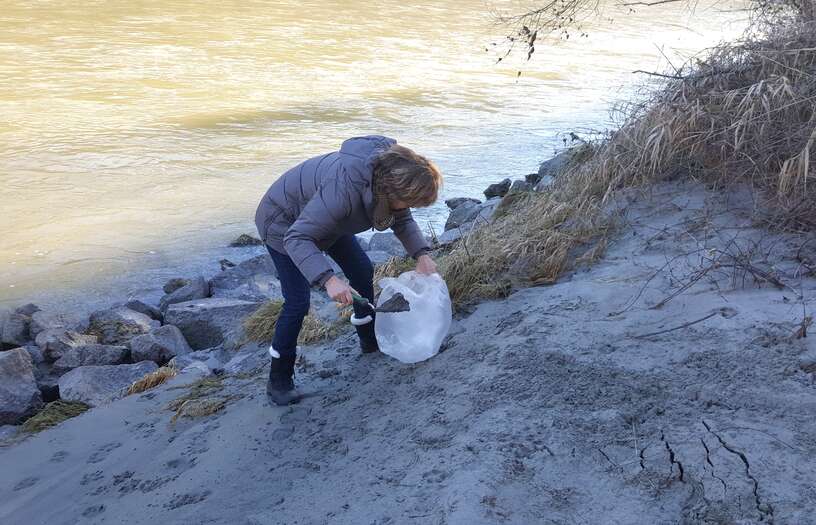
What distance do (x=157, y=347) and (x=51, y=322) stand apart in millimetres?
1115

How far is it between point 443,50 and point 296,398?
1500 centimetres

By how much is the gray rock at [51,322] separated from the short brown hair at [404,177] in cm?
371

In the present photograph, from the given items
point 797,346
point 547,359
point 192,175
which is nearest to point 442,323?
point 547,359

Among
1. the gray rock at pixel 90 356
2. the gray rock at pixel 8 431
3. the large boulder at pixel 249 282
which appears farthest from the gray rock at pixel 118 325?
the gray rock at pixel 8 431

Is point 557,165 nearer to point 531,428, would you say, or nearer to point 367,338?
point 367,338

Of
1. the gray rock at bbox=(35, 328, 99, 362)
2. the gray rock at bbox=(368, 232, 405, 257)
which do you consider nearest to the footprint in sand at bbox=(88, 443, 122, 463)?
the gray rock at bbox=(35, 328, 99, 362)

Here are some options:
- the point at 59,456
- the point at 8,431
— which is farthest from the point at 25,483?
the point at 8,431

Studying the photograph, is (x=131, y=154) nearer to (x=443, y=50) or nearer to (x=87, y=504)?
(x=87, y=504)

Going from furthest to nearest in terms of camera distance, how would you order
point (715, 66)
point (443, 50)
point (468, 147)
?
point (443, 50), point (468, 147), point (715, 66)

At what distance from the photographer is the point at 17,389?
5.00 meters

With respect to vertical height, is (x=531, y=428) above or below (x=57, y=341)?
above

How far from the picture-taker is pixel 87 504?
3506 millimetres

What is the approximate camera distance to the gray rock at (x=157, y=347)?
567 centimetres

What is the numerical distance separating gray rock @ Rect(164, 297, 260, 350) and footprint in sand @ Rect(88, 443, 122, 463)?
1712 millimetres
